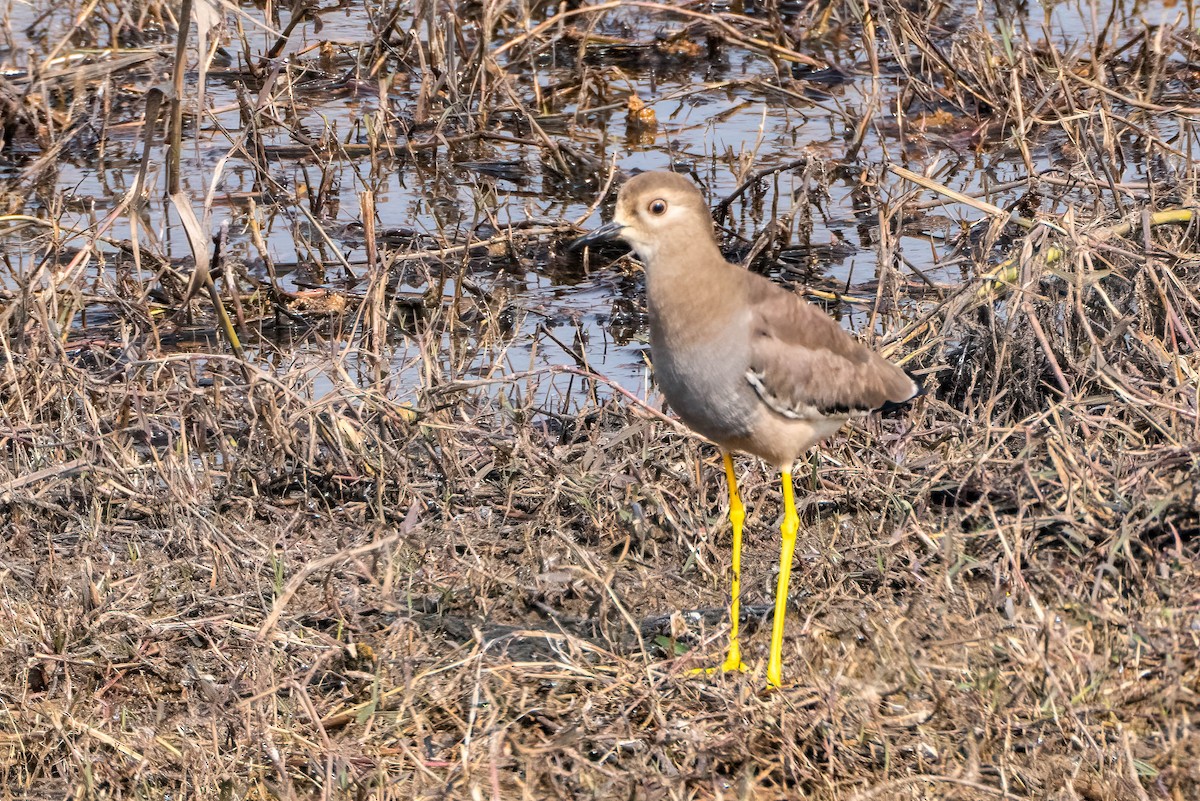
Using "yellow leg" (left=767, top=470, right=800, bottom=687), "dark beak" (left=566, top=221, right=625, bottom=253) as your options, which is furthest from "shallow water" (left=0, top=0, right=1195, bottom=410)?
"yellow leg" (left=767, top=470, right=800, bottom=687)

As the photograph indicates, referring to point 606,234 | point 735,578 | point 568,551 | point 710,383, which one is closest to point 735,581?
point 735,578

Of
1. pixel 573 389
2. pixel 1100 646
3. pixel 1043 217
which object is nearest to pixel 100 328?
pixel 573 389

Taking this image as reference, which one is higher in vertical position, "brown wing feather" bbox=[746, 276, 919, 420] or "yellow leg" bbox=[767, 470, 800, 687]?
"brown wing feather" bbox=[746, 276, 919, 420]

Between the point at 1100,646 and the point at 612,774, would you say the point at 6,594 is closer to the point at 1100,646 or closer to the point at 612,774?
the point at 612,774

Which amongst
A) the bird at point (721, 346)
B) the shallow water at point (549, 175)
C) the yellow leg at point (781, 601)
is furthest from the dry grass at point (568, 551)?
the bird at point (721, 346)

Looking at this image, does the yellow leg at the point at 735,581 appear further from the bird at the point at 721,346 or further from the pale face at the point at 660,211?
the pale face at the point at 660,211

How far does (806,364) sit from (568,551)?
→ 96 cm

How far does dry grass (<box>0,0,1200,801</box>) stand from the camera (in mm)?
3645

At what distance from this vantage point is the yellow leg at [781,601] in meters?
4.07

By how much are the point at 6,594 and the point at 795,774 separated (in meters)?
2.26

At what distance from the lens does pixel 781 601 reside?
419 centimetres

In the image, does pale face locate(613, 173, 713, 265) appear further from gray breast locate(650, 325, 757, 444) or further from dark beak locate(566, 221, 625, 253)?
gray breast locate(650, 325, 757, 444)

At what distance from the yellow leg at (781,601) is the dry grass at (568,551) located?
0.17ft

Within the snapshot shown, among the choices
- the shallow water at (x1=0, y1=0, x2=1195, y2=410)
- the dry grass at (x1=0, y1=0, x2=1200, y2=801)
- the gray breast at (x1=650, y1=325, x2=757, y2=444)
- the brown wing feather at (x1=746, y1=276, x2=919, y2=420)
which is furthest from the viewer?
the shallow water at (x1=0, y1=0, x2=1195, y2=410)
